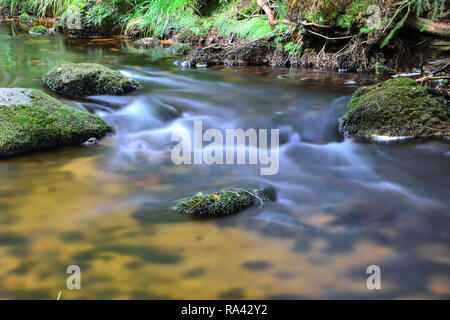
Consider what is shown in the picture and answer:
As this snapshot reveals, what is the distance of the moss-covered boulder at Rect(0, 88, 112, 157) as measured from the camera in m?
3.42

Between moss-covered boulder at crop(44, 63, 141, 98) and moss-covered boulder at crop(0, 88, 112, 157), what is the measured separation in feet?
3.37

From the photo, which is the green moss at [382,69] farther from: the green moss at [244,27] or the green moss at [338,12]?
the green moss at [244,27]

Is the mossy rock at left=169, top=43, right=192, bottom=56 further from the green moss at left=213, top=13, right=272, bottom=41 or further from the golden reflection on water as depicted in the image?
the golden reflection on water

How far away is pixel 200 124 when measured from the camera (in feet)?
14.4

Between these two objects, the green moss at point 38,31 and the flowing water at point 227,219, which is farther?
the green moss at point 38,31

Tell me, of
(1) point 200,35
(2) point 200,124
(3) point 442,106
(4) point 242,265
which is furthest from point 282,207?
(1) point 200,35

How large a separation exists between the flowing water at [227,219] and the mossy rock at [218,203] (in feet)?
0.23

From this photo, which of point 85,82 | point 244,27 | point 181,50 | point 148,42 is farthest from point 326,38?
point 148,42

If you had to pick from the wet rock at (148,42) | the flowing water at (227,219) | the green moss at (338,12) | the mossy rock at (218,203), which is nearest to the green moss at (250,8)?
the green moss at (338,12)

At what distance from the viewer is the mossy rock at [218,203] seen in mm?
2537

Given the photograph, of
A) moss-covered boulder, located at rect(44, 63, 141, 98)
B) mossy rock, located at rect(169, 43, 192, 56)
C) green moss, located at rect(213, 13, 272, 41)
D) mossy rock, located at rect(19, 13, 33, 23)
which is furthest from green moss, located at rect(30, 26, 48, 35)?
moss-covered boulder, located at rect(44, 63, 141, 98)

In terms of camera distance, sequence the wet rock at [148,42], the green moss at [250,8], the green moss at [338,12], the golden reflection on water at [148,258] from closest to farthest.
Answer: the golden reflection on water at [148,258] → the green moss at [338,12] → the green moss at [250,8] → the wet rock at [148,42]

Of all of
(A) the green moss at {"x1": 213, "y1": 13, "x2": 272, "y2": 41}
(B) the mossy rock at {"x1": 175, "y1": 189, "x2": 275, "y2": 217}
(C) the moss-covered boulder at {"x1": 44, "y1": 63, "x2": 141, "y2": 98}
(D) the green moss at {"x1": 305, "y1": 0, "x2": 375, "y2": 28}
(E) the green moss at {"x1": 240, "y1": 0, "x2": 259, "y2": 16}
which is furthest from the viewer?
(E) the green moss at {"x1": 240, "y1": 0, "x2": 259, "y2": 16}

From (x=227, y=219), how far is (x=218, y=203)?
0.13m
